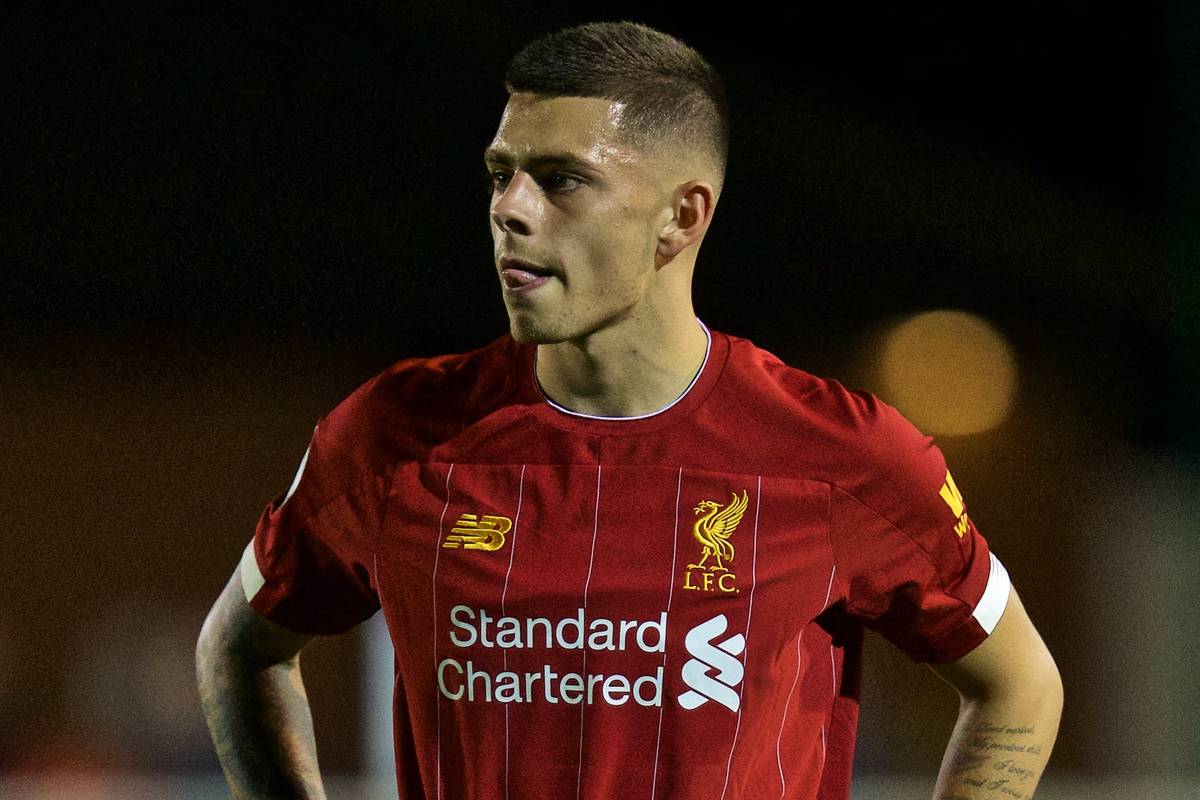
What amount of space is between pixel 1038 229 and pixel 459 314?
2154 mm

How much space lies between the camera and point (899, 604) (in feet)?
5.75

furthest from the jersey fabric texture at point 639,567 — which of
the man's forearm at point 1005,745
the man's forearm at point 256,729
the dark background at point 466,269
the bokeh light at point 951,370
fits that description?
the bokeh light at point 951,370

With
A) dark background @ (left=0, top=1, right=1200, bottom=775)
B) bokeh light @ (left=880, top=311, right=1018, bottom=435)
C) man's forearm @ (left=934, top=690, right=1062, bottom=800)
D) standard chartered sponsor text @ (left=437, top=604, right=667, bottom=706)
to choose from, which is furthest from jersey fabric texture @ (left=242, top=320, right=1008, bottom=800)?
bokeh light @ (left=880, top=311, right=1018, bottom=435)

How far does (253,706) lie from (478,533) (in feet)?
1.59

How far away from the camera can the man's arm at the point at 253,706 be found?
1911mm

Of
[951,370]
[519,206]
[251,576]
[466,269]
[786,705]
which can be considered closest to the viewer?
[519,206]

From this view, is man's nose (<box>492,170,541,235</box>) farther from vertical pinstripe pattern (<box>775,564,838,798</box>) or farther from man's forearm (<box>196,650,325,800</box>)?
man's forearm (<box>196,650,325,800</box>)

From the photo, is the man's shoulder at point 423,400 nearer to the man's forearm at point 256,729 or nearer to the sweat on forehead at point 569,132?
the sweat on forehead at point 569,132

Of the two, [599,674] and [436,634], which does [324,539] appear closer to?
[436,634]

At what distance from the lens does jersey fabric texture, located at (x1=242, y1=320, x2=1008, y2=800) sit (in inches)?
64.4

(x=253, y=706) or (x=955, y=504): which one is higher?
(x=955, y=504)

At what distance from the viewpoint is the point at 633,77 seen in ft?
5.51

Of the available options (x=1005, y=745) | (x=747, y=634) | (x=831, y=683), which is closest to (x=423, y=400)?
(x=747, y=634)

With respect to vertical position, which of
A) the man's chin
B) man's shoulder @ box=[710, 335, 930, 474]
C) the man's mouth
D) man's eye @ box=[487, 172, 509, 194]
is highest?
man's eye @ box=[487, 172, 509, 194]
